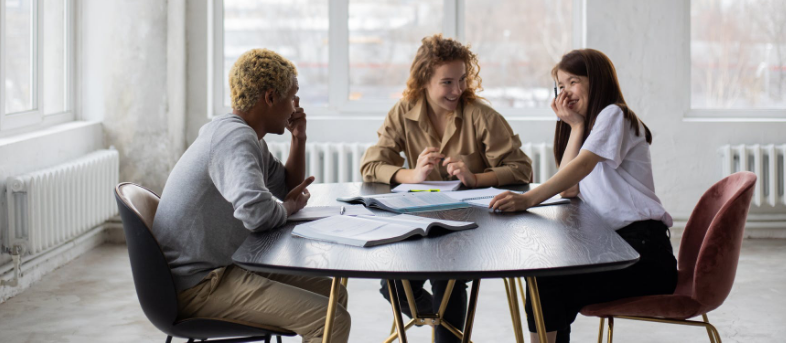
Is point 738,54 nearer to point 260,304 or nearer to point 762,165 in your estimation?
point 762,165

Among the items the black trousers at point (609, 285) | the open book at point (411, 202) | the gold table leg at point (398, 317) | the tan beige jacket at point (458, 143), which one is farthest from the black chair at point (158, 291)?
the tan beige jacket at point (458, 143)

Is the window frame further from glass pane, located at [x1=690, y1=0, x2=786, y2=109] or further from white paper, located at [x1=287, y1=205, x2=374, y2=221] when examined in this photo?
white paper, located at [x1=287, y1=205, x2=374, y2=221]

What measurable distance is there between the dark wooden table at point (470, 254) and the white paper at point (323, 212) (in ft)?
0.29

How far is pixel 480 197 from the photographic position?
259 centimetres

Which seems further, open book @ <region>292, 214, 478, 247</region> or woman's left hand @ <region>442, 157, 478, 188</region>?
woman's left hand @ <region>442, 157, 478, 188</region>

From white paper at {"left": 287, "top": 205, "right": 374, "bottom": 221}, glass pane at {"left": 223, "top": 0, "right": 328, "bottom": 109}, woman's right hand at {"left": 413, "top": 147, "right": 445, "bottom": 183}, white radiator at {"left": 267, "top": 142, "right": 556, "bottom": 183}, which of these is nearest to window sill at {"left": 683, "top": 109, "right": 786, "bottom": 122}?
white radiator at {"left": 267, "top": 142, "right": 556, "bottom": 183}

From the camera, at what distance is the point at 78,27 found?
5.11 meters

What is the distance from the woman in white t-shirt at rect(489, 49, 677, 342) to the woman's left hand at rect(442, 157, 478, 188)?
1.18ft

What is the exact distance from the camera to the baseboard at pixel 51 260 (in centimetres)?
398

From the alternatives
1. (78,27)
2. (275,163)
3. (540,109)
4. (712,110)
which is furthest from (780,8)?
(78,27)

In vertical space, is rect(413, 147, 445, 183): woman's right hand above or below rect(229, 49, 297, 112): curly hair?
below

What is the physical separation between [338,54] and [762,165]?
2834 millimetres

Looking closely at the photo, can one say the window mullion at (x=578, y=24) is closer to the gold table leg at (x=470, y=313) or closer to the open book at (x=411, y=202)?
the open book at (x=411, y=202)

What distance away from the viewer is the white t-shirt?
95.7 inches
